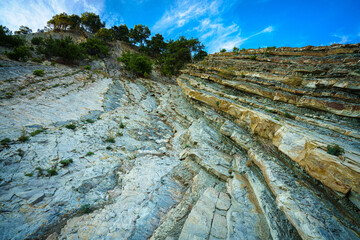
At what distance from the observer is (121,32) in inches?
1893

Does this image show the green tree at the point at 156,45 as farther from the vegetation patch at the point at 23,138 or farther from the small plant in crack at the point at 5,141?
the small plant in crack at the point at 5,141

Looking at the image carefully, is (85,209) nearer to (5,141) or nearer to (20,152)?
(20,152)

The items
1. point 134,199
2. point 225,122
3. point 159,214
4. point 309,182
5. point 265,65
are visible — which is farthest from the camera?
point 265,65

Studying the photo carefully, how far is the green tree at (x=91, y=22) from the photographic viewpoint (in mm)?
43975

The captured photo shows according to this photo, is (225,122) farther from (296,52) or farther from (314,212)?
(296,52)

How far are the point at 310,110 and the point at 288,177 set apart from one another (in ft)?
17.3

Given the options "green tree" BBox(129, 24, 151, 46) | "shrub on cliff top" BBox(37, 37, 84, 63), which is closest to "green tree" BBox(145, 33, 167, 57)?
"green tree" BBox(129, 24, 151, 46)

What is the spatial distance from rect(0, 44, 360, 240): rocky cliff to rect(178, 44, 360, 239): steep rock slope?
0.04m

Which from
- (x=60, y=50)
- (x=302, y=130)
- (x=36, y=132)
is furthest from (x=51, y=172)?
(x=60, y=50)

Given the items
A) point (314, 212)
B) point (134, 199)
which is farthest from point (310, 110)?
point (134, 199)

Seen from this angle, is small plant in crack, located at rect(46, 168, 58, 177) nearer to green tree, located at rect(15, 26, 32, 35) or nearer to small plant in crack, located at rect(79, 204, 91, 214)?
small plant in crack, located at rect(79, 204, 91, 214)

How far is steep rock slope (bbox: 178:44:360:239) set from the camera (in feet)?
11.7

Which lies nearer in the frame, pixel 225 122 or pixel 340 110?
pixel 340 110

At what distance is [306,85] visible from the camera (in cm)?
848
